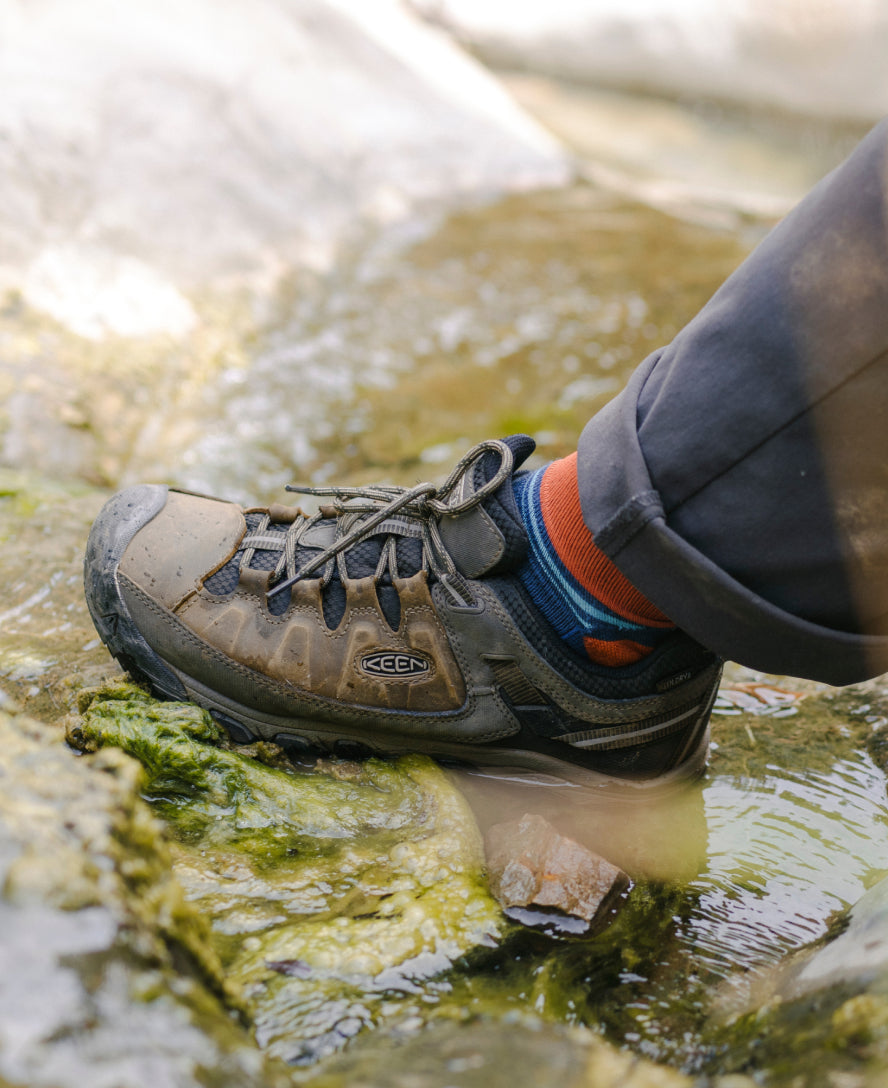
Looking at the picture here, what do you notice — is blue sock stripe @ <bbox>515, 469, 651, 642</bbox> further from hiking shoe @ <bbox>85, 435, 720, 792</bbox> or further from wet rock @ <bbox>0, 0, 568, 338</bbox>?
wet rock @ <bbox>0, 0, 568, 338</bbox>

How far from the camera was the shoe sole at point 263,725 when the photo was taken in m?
1.49

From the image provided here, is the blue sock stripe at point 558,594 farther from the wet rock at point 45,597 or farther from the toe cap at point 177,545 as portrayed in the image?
the wet rock at point 45,597

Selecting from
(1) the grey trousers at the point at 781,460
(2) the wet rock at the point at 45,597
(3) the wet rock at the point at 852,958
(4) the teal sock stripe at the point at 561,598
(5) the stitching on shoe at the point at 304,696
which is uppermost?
(1) the grey trousers at the point at 781,460

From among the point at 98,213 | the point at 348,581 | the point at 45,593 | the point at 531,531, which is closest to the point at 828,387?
the point at 531,531

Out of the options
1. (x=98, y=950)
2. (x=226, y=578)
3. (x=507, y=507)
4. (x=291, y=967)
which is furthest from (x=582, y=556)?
(x=98, y=950)

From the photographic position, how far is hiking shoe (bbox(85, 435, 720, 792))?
142 centimetres

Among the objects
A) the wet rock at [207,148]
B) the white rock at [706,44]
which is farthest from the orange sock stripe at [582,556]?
the white rock at [706,44]

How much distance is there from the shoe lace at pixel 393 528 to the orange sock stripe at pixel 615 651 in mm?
210

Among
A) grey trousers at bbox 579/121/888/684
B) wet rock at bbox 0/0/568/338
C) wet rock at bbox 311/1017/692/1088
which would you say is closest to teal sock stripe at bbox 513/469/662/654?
grey trousers at bbox 579/121/888/684

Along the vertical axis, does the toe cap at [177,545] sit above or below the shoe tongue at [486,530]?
below

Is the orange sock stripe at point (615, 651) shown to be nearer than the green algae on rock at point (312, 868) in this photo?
No

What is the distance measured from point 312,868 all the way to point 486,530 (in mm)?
573

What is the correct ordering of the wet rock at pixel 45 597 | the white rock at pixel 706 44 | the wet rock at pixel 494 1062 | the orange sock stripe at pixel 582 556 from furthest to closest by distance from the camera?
the white rock at pixel 706 44 → the wet rock at pixel 45 597 → the orange sock stripe at pixel 582 556 → the wet rock at pixel 494 1062

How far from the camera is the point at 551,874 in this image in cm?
124
